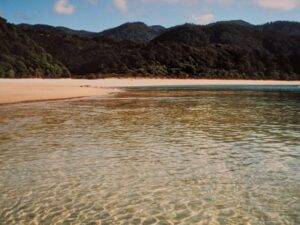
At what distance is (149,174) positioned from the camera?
369 inches

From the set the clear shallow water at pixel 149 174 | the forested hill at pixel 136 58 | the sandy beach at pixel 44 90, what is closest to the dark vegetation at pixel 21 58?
the forested hill at pixel 136 58

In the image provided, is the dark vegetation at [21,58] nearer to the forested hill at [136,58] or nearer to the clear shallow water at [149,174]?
the forested hill at [136,58]

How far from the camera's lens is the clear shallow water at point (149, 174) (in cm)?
694

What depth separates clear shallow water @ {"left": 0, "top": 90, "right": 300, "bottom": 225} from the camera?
6938 millimetres

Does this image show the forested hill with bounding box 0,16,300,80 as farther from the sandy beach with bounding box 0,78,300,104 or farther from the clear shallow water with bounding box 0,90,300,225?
the clear shallow water with bounding box 0,90,300,225

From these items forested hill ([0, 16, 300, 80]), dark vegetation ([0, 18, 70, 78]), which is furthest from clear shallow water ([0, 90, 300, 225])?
forested hill ([0, 16, 300, 80])

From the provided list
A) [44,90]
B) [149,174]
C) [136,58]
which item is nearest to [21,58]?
[136,58]

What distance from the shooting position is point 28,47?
11044cm

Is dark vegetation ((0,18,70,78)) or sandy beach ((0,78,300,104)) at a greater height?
dark vegetation ((0,18,70,78))

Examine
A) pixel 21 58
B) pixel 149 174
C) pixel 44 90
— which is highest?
pixel 21 58

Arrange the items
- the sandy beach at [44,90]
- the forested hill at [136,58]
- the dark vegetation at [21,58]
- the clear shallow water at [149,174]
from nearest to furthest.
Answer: the clear shallow water at [149,174]
the sandy beach at [44,90]
the dark vegetation at [21,58]
the forested hill at [136,58]

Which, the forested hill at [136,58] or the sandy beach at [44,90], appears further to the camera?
the forested hill at [136,58]

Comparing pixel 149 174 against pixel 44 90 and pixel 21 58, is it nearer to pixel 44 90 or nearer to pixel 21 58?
pixel 44 90

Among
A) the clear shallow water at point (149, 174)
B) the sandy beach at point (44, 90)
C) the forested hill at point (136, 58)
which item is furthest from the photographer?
the forested hill at point (136, 58)
